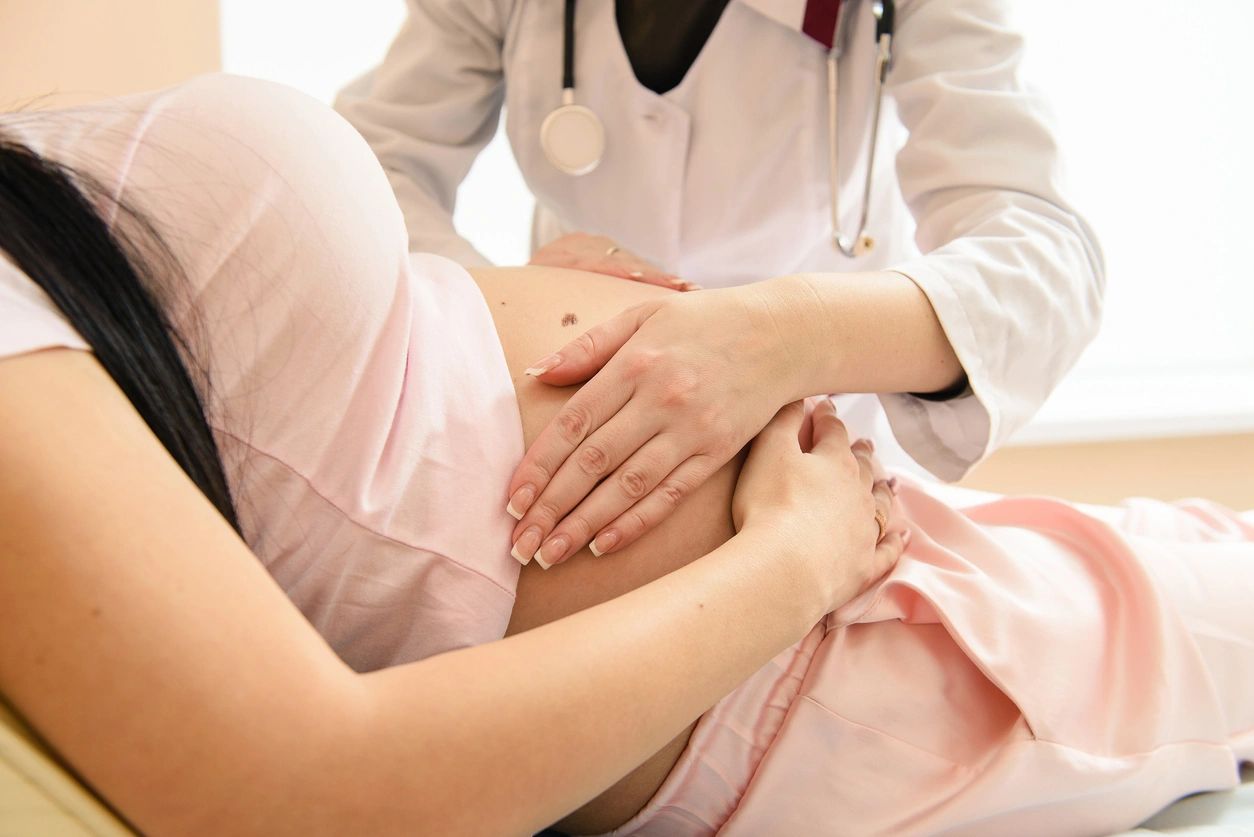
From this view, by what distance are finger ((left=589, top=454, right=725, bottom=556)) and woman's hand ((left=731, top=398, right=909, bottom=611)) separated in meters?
0.04

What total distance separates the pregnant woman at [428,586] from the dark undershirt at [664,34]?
1.38 feet

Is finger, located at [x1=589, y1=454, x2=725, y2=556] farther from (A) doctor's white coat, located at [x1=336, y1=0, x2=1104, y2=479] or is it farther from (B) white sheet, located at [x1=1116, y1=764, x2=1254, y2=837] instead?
(B) white sheet, located at [x1=1116, y1=764, x2=1254, y2=837]

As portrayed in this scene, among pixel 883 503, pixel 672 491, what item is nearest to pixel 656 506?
pixel 672 491

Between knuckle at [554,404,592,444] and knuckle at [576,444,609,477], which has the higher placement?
knuckle at [554,404,592,444]

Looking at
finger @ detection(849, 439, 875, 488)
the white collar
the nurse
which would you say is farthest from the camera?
the white collar

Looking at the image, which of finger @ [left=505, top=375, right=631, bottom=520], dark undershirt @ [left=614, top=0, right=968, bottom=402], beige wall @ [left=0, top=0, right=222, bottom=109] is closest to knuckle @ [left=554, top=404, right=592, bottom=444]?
finger @ [left=505, top=375, right=631, bottom=520]

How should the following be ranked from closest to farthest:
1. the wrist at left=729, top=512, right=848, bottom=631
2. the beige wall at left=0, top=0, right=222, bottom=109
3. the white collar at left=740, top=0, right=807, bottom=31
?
the wrist at left=729, top=512, right=848, bottom=631, the white collar at left=740, top=0, right=807, bottom=31, the beige wall at left=0, top=0, right=222, bottom=109

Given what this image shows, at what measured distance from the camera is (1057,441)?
2.16 m

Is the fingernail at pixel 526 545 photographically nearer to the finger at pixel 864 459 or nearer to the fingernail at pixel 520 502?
the fingernail at pixel 520 502

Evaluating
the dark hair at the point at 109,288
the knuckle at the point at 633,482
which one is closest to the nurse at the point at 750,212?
the knuckle at the point at 633,482

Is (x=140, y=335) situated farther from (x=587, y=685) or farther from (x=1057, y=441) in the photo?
(x=1057, y=441)

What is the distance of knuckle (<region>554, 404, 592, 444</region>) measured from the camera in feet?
2.45

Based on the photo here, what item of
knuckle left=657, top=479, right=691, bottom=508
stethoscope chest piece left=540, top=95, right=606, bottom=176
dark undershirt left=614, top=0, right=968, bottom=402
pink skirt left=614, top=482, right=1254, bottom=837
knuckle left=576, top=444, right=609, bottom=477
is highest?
dark undershirt left=614, top=0, right=968, bottom=402

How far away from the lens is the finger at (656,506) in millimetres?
731
